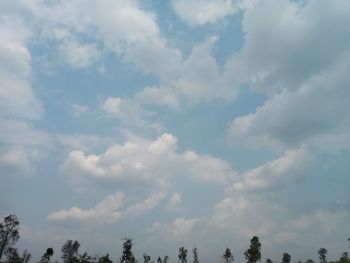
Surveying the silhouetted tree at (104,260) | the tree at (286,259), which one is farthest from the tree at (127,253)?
the tree at (286,259)

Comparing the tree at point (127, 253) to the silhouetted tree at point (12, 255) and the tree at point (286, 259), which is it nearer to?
the silhouetted tree at point (12, 255)

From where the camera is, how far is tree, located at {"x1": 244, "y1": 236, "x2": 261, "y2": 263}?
10914cm

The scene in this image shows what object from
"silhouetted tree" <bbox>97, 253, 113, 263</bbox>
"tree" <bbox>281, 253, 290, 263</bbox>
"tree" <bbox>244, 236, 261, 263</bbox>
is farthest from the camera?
"tree" <bbox>281, 253, 290, 263</bbox>

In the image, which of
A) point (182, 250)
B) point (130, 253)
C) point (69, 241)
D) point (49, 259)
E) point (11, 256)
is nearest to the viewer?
point (130, 253)

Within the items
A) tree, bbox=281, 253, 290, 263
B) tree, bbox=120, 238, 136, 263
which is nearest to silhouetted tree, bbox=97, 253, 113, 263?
tree, bbox=120, 238, 136, 263

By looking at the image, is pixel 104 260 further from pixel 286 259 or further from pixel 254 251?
pixel 286 259

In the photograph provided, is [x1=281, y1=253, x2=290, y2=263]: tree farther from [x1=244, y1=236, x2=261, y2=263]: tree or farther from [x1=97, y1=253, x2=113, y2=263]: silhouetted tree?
[x1=97, y1=253, x2=113, y2=263]: silhouetted tree

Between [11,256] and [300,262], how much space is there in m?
85.9

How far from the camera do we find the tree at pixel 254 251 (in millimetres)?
109137

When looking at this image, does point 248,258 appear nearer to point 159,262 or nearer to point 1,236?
point 159,262

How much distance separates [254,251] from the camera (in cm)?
10969

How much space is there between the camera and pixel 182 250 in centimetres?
14762

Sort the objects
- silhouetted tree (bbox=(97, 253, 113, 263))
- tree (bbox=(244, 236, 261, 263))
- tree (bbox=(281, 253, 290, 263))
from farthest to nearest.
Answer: tree (bbox=(281, 253, 290, 263)) → tree (bbox=(244, 236, 261, 263)) → silhouetted tree (bbox=(97, 253, 113, 263))

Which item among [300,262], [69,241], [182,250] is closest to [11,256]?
[69,241]
